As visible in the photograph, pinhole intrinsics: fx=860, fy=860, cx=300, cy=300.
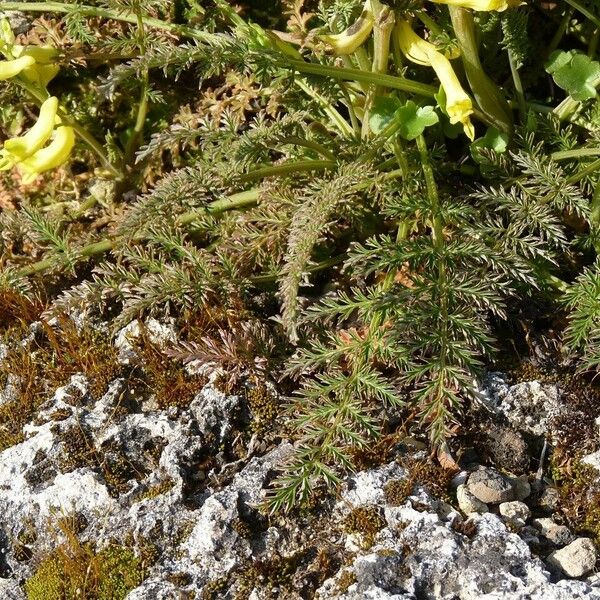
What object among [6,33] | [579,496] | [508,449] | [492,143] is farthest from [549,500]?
[6,33]

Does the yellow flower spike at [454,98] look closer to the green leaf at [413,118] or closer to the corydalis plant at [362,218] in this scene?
the corydalis plant at [362,218]

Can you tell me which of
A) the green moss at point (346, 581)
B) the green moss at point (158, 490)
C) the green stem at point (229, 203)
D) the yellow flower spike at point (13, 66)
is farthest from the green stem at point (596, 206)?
the yellow flower spike at point (13, 66)

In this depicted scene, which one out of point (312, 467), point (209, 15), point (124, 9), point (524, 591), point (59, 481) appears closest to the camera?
point (524, 591)

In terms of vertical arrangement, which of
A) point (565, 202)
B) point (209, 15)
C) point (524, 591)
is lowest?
point (524, 591)

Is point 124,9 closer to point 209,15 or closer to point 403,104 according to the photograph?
point 209,15

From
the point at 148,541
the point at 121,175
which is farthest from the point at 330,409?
the point at 121,175

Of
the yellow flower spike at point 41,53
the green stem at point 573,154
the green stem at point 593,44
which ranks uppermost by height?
the yellow flower spike at point 41,53
